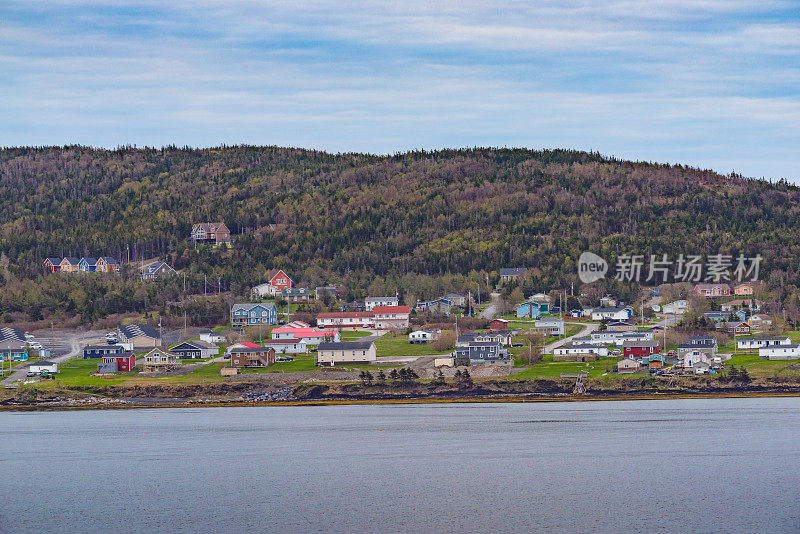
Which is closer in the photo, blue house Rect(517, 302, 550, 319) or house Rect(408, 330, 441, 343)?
house Rect(408, 330, 441, 343)

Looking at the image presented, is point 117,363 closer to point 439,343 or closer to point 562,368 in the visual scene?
point 439,343

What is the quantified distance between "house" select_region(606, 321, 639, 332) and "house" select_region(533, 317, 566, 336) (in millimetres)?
4458

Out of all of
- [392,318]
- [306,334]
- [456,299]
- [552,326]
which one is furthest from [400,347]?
[456,299]

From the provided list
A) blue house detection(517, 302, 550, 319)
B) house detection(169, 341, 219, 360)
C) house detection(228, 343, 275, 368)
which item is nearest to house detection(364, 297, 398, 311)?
blue house detection(517, 302, 550, 319)

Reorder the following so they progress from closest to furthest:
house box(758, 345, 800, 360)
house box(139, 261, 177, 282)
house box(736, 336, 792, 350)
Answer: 1. house box(758, 345, 800, 360)
2. house box(736, 336, 792, 350)
3. house box(139, 261, 177, 282)

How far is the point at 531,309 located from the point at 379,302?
1936 cm

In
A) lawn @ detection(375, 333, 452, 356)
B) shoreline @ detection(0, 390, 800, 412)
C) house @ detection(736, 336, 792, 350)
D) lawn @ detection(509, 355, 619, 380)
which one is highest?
house @ detection(736, 336, 792, 350)

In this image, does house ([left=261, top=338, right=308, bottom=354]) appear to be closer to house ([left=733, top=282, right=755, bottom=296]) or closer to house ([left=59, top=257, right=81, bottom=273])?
house ([left=733, top=282, right=755, bottom=296])

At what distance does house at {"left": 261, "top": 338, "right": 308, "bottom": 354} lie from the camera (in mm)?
90812

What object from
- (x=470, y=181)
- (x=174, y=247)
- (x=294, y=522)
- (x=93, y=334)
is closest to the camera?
(x=294, y=522)

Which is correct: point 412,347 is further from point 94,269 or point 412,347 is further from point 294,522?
point 94,269

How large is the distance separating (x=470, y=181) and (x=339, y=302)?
75311 millimetres

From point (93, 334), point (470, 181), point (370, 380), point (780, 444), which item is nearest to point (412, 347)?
point (370, 380)

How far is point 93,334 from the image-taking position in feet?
346
